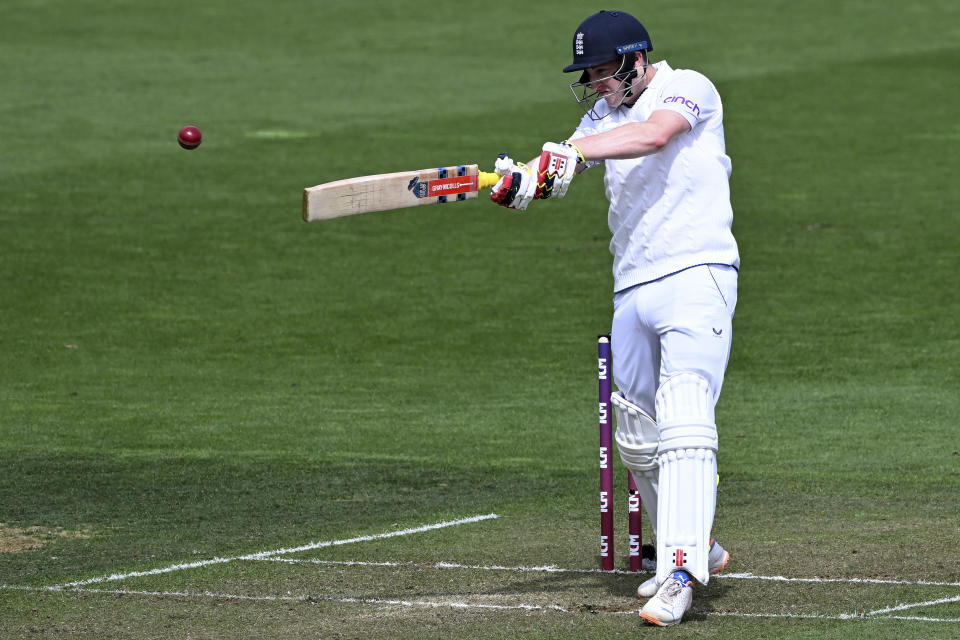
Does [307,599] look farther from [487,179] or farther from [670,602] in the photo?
[487,179]

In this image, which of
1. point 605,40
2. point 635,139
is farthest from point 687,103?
point 605,40

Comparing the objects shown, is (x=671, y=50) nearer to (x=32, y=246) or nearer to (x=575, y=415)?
(x=32, y=246)

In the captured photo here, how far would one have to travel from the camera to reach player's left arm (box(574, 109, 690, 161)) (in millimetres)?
6184

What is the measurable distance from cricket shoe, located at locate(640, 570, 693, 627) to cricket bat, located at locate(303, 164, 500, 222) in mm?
1633

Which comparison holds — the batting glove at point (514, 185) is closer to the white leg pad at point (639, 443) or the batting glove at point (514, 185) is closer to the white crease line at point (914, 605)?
the white leg pad at point (639, 443)

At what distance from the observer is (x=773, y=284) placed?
15820 mm

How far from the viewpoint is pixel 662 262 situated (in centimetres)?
645

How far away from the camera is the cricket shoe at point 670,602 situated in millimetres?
Result: 5977

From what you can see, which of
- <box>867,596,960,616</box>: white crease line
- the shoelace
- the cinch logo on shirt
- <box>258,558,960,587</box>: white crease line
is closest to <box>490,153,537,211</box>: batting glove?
the cinch logo on shirt

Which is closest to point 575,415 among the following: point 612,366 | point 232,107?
point 612,366

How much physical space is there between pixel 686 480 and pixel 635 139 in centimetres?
124

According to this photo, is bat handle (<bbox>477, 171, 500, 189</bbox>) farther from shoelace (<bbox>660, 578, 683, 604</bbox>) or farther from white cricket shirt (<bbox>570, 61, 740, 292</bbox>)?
shoelace (<bbox>660, 578, 683, 604</bbox>)

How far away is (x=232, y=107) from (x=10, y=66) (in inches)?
172

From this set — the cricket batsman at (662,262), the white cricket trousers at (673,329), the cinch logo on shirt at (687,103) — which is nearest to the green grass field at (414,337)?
the cricket batsman at (662,262)
